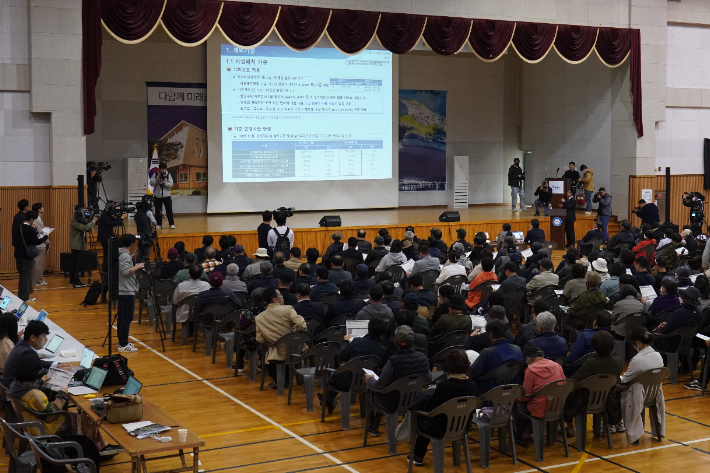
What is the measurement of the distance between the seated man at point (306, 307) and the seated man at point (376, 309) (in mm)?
992

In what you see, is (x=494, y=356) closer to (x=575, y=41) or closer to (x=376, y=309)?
(x=376, y=309)

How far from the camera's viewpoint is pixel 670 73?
25609 millimetres

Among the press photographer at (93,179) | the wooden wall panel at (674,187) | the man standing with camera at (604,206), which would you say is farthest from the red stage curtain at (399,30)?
the wooden wall panel at (674,187)

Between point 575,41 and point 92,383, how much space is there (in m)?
19.2

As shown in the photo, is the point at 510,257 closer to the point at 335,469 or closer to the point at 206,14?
the point at 335,469

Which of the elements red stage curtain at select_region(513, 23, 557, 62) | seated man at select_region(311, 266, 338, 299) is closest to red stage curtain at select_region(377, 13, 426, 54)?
red stage curtain at select_region(513, 23, 557, 62)

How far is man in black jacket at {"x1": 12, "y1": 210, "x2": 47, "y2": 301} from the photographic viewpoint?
1500 cm

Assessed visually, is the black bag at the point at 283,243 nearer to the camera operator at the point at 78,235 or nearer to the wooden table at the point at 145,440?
the camera operator at the point at 78,235

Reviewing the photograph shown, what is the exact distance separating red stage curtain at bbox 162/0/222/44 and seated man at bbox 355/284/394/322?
11.4 metres

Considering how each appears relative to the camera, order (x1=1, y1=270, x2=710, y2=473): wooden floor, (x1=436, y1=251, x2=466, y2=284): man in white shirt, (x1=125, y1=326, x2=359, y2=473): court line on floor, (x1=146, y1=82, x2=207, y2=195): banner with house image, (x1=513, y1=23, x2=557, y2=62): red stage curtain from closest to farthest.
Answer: (x1=1, y1=270, x2=710, y2=473): wooden floor
(x1=125, y1=326, x2=359, y2=473): court line on floor
(x1=436, y1=251, x2=466, y2=284): man in white shirt
(x1=513, y1=23, x2=557, y2=62): red stage curtain
(x1=146, y1=82, x2=207, y2=195): banner with house image

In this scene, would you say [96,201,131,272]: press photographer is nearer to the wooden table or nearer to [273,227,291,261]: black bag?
[273,227,291,261]: black bag

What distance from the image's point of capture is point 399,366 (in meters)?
8.13

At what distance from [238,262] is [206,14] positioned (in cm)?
775

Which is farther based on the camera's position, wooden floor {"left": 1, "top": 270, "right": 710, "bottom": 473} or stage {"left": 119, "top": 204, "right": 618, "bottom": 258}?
stage {"left": 119, "top": 204, "right": 618, "bottom": 258}
